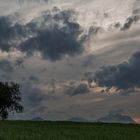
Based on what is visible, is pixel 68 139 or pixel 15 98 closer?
pixel 68 139

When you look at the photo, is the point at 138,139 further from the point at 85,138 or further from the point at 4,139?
the point at 4,139

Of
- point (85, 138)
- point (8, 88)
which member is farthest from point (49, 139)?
point (8, 88)

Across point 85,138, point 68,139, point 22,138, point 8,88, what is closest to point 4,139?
point 22,138

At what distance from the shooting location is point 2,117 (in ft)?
383

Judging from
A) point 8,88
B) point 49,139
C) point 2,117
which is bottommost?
point 49,139

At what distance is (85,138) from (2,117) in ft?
267

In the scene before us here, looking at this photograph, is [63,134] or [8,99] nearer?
[63,134]

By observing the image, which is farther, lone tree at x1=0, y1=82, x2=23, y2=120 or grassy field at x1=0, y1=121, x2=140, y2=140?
lone tree at x1=0, y1=82, x2=23, y2=120

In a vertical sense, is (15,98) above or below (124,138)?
above

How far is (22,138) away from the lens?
117 ft

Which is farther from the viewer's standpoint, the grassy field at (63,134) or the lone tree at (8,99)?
the lone tree at (8,99)

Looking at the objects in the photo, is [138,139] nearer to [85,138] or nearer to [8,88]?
[85,138]

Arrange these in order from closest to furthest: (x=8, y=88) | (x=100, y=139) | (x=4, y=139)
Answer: (x=4, y=139) → (x=100, y=139) → (x=8, y=88)

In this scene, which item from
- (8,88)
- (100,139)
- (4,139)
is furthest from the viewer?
(8,88)
